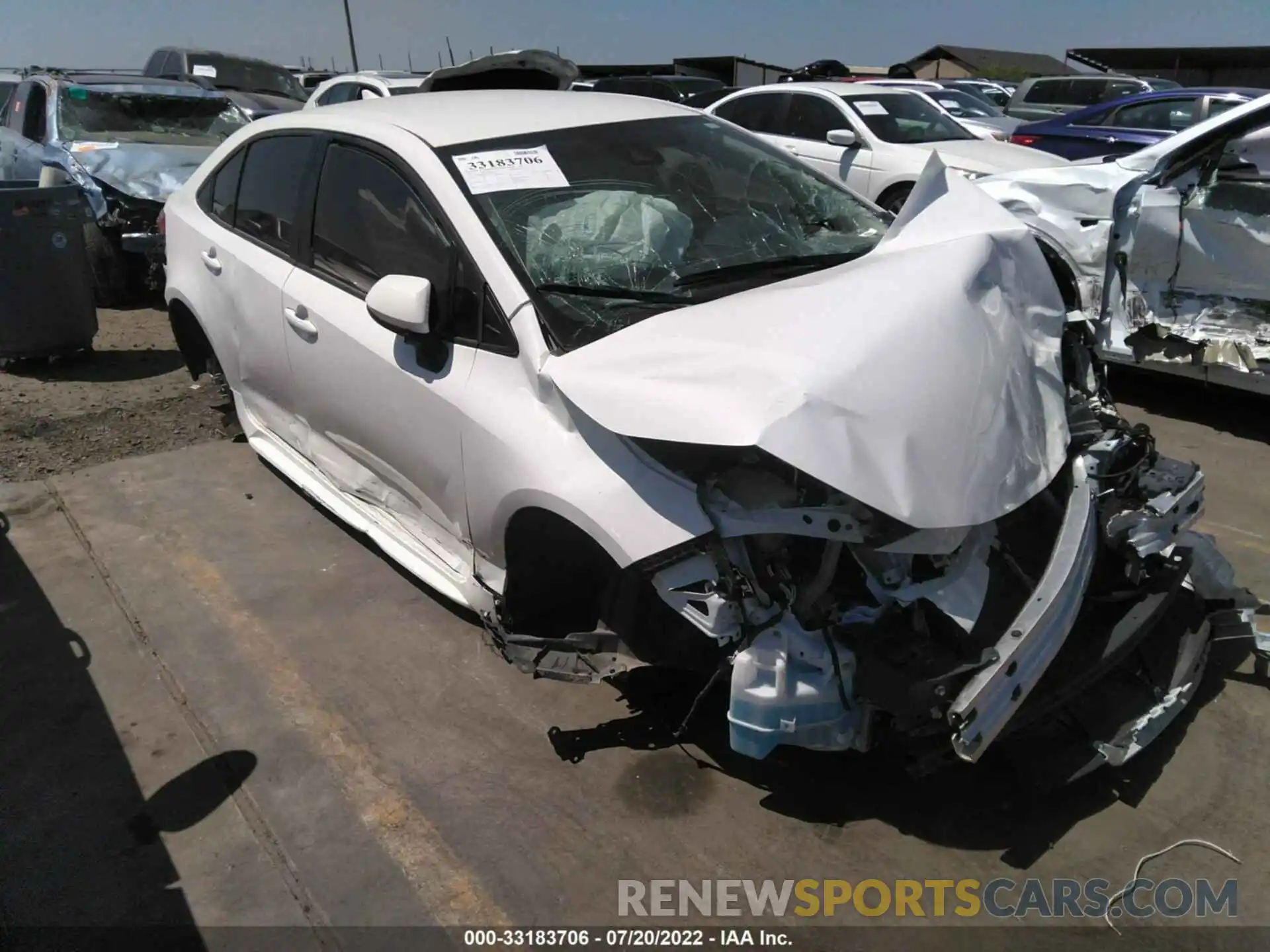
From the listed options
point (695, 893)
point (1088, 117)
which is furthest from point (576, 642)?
point (1088, 117)

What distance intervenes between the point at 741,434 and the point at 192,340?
3.78 m

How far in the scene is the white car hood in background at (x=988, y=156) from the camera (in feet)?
24.7

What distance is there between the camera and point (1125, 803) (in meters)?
2.56

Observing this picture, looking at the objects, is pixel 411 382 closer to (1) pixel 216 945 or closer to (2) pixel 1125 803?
(1) pixel 216 945

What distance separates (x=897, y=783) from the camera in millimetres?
2658

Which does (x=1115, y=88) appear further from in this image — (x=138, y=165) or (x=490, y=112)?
(x=490, y=112)

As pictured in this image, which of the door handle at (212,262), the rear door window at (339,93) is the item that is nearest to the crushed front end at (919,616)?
the door handle at (212,262)

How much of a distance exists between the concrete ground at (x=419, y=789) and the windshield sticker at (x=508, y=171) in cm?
156

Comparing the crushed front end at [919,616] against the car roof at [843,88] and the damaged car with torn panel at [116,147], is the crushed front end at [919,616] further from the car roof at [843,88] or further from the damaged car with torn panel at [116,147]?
the car roof at [843,88]

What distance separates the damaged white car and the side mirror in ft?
11.7

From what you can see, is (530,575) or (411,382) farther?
(411,382)

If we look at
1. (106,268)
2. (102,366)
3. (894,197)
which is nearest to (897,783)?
(102,366)

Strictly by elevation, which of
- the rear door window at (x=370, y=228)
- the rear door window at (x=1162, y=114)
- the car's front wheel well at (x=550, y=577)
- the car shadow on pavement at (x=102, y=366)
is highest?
the rear door window at (x=1162, y=114)

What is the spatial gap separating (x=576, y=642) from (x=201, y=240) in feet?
9.54
